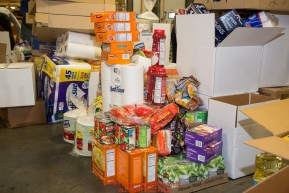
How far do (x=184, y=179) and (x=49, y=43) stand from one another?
2.91m

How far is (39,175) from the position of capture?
2.14m

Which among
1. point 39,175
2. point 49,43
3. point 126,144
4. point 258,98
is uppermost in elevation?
point 49,43

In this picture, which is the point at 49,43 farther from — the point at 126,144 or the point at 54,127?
the point at 126,144

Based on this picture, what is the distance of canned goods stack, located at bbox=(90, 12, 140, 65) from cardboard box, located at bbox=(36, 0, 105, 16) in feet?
3.00

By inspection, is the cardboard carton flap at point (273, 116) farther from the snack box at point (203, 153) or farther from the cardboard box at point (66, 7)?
the cardboard box at point (66, 7)

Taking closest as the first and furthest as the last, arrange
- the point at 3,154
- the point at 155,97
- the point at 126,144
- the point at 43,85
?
the point at 126,144
the point at 155,97
the point at 3,154
the point at 43,85

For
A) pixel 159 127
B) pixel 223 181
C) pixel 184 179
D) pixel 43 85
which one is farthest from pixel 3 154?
pixel 223 181

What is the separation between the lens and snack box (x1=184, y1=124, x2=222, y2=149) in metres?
1.95

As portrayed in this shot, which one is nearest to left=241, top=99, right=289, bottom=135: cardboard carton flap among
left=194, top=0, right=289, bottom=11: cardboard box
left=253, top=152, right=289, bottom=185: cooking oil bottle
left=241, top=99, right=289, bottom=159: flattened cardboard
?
left=241, top=99, right=289, bottom=159: flattened cardboard

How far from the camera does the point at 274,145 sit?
1.25 m

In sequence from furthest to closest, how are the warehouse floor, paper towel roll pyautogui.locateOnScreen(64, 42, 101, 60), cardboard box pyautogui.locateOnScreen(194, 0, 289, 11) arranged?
paper towel roll pyautogui.locateOnScreen(64, 42, 101, 60) → cardboard box pyautogui.locateOnScreen(194, 0, 289, 11) → the warehouse floor

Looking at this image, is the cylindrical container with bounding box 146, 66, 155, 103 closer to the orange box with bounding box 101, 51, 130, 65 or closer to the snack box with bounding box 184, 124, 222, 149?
the orange box with bounding box 101, 51, 130, 65

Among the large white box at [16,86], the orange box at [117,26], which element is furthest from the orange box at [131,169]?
the large white box at [16,86]

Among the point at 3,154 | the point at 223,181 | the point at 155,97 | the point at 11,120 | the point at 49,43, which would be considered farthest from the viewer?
the point at 49,43
